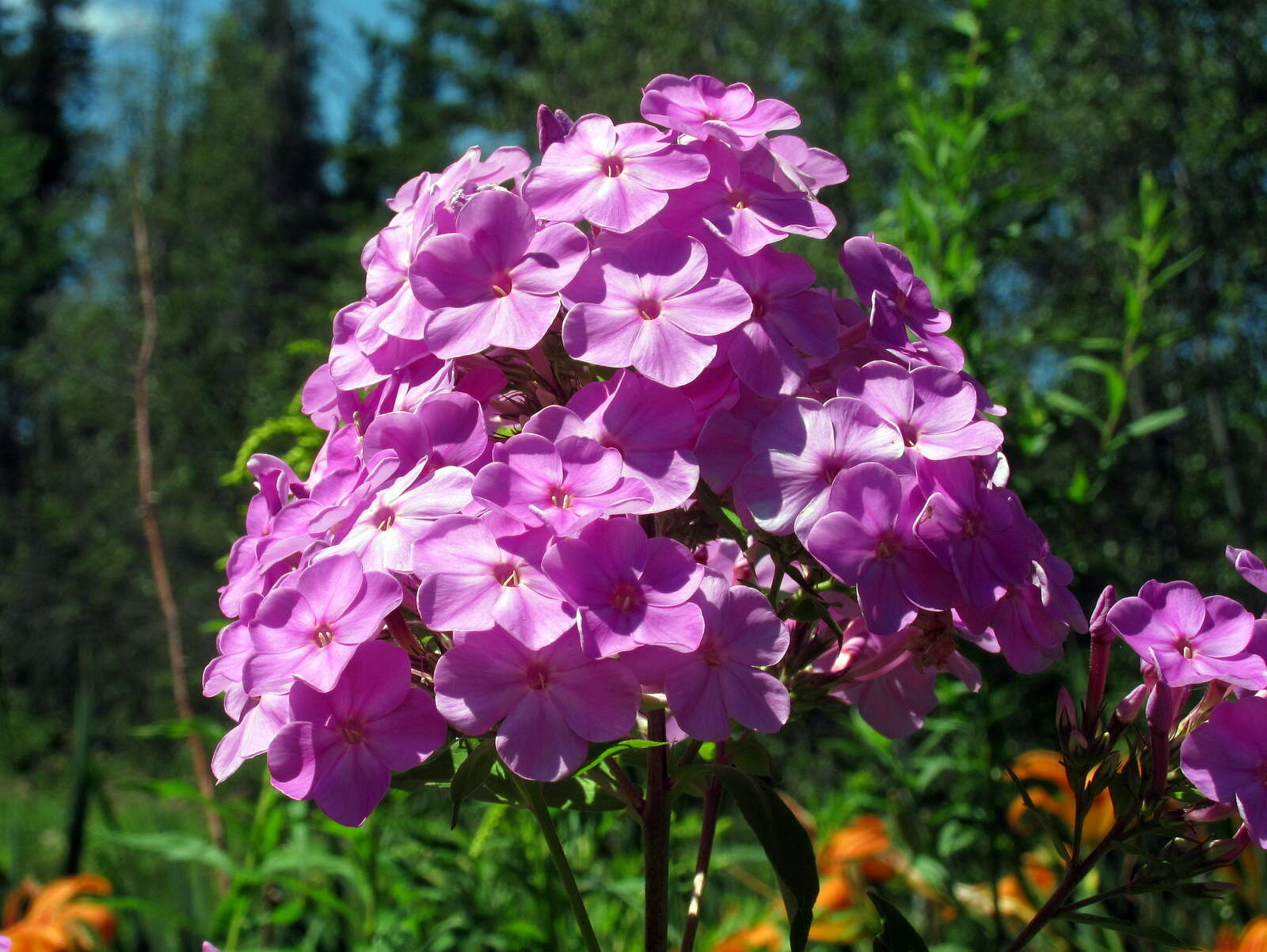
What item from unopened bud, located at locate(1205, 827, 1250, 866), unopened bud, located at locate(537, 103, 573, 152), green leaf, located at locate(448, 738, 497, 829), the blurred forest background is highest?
unopened bud, located at locate(537, 103, 573, 152)

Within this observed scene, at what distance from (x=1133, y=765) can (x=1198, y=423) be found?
9.34 metres

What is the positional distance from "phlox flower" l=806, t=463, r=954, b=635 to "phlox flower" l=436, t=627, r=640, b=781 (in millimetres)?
165

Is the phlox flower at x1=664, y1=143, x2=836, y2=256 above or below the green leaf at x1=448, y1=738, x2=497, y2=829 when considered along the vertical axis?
Result: above

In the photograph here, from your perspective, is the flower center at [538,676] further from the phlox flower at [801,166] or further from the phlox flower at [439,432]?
the phlox flower at [801,166]

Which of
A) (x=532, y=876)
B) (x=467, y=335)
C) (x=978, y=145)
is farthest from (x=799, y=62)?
(x=467, y=335)

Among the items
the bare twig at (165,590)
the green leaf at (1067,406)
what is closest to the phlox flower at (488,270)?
the bare twig at (165,590)

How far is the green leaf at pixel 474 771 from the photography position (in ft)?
2.42

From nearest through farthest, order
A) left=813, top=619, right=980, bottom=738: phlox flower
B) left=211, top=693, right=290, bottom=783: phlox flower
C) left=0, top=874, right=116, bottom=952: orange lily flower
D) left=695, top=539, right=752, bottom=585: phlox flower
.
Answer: left=211, top=693, right=290, bottom=783: phlox flower
left=813, top=619, right=980, bottom=738: phlox flower
left=695, top=539, right=752, bottom=585: phlox flower
left=0, top=874, right=116, bottom=952: orange lily flower

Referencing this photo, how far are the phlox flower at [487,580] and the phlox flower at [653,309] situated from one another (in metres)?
0.14

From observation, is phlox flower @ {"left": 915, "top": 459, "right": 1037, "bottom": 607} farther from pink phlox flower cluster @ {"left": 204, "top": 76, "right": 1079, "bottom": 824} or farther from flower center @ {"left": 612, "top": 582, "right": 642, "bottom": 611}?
flower center @ {"left": 612, "top": 582, "right": 642, "bottom": 611}

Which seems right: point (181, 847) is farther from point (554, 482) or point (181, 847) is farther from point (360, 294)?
point (360, 294)

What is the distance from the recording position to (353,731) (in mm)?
725

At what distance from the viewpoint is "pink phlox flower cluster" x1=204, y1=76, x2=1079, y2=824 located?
2.29 ft

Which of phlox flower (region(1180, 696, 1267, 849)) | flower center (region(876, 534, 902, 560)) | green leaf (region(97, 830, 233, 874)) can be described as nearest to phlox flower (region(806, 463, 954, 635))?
flower center (region(876, 534, 902, 560))
